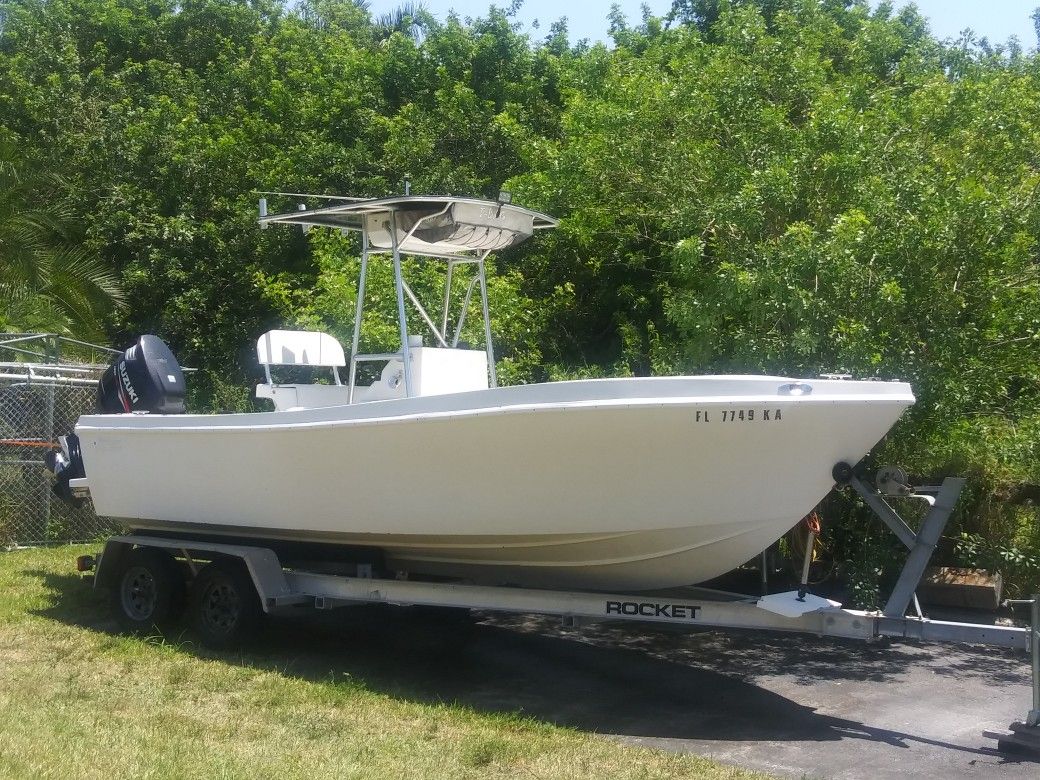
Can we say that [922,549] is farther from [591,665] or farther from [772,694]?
[591,665]

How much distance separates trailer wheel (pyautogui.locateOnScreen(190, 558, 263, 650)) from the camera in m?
7.74

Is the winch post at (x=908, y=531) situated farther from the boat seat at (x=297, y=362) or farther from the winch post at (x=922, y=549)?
the boat seat at (x=297, y=362)

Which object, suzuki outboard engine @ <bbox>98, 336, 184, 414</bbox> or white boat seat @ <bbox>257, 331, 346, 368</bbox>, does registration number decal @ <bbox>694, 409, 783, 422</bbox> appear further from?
suzuki outboard engine @ <bbox>98, 336, 184, 414</bbox>

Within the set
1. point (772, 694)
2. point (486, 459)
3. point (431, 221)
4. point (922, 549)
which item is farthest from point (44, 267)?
point (922, 549)

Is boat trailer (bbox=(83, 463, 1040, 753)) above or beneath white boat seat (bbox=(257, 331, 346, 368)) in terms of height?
beneath

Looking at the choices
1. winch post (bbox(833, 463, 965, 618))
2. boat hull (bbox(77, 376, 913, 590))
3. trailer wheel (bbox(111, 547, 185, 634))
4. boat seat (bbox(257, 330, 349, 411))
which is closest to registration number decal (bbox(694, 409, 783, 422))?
boat hull (bbox(77, 376, 913, 590))

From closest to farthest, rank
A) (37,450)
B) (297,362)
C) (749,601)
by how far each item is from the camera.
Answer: (749,601) < (297,362) < (37,450)

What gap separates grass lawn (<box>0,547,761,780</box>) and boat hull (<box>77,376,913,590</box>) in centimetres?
92

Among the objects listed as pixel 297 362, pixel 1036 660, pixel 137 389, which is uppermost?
pixel 297 362

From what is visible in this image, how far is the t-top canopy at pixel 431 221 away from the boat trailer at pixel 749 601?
235 cm

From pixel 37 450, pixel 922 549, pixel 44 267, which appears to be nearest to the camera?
pixel 922 549

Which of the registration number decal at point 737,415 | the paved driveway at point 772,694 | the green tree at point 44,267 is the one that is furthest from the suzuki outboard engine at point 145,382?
the green tree at point 44,267

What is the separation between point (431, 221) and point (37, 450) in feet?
21.5

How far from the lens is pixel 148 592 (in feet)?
27.9
